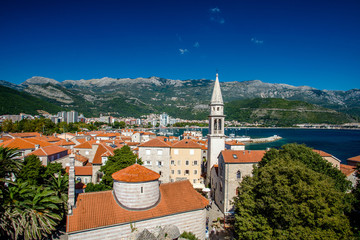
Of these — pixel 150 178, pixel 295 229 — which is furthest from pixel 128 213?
pixel 295 229

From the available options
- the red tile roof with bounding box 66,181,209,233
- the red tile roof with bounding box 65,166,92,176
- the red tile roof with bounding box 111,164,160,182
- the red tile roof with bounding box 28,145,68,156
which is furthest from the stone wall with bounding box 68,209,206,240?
the red tile roof with bounding box 28,145,68,156

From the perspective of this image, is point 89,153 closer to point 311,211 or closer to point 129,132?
point 311,211

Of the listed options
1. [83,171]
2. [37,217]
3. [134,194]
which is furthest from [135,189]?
[83,171]

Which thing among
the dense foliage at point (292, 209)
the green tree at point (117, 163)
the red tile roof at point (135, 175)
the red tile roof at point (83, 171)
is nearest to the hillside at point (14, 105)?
the red tile roof at point (83, 171)

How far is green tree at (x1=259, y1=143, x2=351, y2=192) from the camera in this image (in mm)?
18328

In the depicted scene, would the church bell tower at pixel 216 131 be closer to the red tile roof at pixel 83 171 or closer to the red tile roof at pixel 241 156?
the red tile roof at pixel 241 156

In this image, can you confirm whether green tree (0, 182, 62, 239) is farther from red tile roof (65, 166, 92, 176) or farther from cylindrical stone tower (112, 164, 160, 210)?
red tile roof (65, 166, 92, 176)

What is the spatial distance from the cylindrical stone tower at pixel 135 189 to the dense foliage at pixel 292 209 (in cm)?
619

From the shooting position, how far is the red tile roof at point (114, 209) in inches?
464

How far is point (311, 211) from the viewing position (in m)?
11.3

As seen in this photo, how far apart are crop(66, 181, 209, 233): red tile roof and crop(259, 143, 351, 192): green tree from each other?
9556mm

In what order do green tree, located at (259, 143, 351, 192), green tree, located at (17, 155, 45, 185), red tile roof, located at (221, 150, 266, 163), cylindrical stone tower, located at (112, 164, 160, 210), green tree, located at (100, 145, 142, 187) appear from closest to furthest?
cylindrical stone tower, located at (112, 164, 160, 210) → green tree, located at (259, 143, 351, 192) → green tree, located at (17, 155, 45, 185) → red tile roof, located at (221, 150, 266, 163) → green tree, located at (100, 145, 142, 187)

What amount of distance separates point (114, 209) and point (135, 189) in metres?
1.79

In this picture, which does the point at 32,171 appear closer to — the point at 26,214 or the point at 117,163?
the point at 117,163
